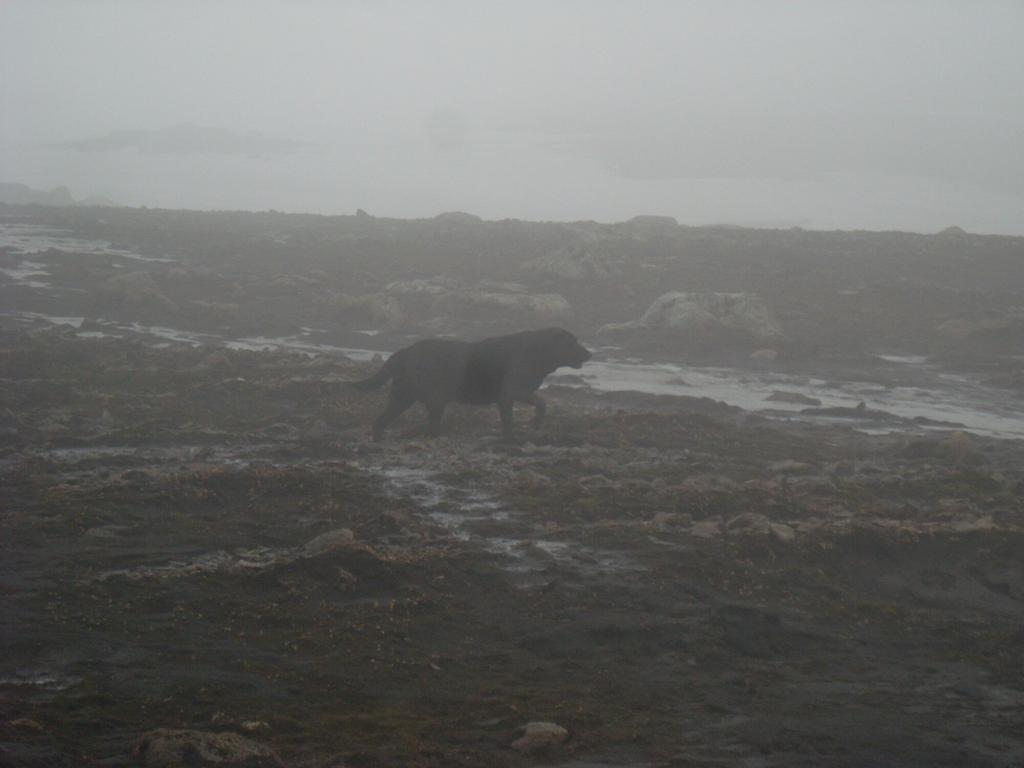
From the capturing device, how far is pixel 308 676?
710cm

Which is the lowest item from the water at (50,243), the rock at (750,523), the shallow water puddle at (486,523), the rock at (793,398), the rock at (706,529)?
the shallow water puddle at (486,523)

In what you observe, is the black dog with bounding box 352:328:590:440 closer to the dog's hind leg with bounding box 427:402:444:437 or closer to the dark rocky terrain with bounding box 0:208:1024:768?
the dog's hind leg with bounding box 427:402:444:437

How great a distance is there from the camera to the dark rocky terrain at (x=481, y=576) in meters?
6.45

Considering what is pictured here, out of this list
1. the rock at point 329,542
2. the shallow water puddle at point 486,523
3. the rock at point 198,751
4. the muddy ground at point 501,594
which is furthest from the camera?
the shallow water puddle at point 486,523

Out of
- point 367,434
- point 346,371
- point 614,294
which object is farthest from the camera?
point 614,294

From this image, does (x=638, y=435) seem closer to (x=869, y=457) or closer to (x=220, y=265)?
(x=869, y=457)

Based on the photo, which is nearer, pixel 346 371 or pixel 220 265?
pixel 346 371

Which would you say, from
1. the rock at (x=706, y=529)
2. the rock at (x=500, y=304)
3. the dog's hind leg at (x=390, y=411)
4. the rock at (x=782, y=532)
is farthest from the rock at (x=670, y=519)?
the rock at (x=500, y=304)

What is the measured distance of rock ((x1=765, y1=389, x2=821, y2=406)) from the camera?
22.6 meters

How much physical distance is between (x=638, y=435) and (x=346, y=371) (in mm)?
7540

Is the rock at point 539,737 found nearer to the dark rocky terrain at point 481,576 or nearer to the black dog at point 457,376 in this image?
the dark rocky terrain at point 481,576

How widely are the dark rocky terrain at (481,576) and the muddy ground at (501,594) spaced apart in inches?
1.4

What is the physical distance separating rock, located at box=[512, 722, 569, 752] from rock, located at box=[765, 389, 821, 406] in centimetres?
1737

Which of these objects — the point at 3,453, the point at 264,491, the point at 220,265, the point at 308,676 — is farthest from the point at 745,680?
the point at 220,265
